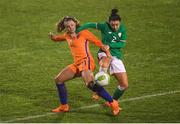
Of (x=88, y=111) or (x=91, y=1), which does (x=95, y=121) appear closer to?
(x=88, y=111)

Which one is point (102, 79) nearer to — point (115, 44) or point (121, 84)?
point (121, 84)

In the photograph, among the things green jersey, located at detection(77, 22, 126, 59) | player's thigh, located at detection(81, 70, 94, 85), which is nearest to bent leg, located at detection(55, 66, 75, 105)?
player's thigh, located at detection(81, 70, 94, 85)

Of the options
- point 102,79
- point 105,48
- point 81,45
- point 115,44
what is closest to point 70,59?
point 115,44

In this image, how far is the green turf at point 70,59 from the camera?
585 inches

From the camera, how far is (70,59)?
19.7m

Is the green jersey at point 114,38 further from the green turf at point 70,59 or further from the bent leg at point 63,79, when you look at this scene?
the green turf at point 70,59

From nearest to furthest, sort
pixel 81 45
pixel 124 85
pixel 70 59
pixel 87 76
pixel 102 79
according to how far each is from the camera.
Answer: pixel 102 79
pixel 87 76
pixel 81 45
pixel 124 85
pixel 70 59

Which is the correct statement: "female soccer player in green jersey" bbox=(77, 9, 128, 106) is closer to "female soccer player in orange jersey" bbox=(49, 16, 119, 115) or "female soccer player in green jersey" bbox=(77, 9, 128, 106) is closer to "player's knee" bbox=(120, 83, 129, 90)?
"player's knee" bbox=(120, 83, 129, 90)

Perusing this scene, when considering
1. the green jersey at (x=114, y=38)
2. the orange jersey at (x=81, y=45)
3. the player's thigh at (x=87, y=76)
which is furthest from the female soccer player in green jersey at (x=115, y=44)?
the player's thigh at (x=87, y=76)

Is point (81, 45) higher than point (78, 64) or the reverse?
higher

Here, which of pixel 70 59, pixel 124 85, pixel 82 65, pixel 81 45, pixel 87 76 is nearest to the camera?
pixel 87 76

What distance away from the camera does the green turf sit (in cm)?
1486

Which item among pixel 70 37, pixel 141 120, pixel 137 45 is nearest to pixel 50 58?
pixel 137 45

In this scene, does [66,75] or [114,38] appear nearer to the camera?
[66,75]
